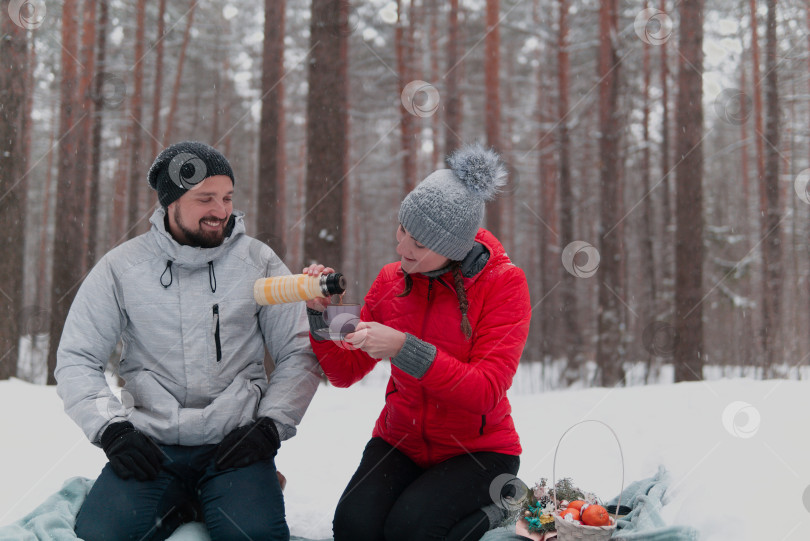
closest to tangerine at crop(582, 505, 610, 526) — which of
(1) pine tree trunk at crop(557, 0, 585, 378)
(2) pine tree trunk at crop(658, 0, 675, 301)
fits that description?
(1) pine tree trunk at crop(557, 0, 585, 378)

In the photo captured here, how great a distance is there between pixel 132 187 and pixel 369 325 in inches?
434

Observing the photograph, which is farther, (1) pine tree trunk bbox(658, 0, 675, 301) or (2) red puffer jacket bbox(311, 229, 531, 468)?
(1) pine tree trunk bbox(658, 0, 675, 301)

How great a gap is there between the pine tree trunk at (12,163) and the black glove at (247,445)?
5818mm

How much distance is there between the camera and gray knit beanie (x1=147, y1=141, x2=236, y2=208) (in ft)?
10.00

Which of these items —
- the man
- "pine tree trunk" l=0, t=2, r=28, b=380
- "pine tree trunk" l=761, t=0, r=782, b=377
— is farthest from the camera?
"pine tree trunk" l=761, t=0, r=782, b=377

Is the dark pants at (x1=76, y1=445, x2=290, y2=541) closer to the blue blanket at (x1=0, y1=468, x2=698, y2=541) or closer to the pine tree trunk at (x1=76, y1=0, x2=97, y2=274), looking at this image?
the blue blanket at (x1=0, y1=468, x2=698, y2=541)

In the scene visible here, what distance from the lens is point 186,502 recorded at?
3.08m

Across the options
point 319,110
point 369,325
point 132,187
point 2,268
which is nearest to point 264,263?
point 369,325

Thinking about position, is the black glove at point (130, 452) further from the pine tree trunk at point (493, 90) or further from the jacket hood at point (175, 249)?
the pine tree trunk at point (493, 90)

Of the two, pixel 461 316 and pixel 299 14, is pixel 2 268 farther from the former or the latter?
pixel 299 14

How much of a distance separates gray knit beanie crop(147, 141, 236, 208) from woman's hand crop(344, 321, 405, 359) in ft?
3.49

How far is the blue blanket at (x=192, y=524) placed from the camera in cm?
261

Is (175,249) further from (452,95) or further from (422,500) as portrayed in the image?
(452,95)

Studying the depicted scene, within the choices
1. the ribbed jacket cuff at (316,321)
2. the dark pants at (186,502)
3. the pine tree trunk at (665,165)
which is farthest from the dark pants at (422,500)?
the pine tree trunk at (665,165)
